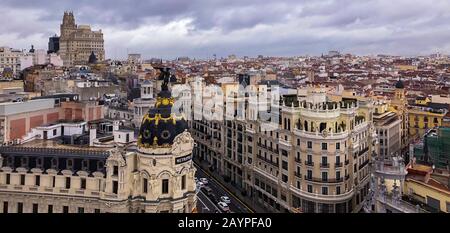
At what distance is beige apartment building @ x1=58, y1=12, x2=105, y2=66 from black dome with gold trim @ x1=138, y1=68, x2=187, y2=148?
1898 inches

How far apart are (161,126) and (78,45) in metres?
51.5

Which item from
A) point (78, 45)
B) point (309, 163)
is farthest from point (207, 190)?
point (78, 45)

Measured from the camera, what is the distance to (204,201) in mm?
16109

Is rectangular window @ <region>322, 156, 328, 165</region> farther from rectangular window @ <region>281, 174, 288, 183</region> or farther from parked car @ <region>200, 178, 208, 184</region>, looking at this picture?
parked car @ <region>200, 178, 208, 184</region>

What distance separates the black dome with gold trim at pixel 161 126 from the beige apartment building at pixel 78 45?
4820cm

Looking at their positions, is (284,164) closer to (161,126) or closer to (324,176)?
(324,176)

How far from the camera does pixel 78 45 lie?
5697 centimetres

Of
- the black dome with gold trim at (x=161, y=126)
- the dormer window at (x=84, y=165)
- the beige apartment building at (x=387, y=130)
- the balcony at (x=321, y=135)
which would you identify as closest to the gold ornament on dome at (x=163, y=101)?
the black dome with gold trim at (x=161, y=126)

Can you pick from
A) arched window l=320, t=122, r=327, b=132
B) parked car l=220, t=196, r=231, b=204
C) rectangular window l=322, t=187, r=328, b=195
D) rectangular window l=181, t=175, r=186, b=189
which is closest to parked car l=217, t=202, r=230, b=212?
parked car l=220, t=196, r=231, b=204

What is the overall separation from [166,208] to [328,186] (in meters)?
6.75

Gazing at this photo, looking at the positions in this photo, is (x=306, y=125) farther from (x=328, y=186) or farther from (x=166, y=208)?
(x=166, y=208)

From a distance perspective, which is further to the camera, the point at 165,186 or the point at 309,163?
the point at 309,163
